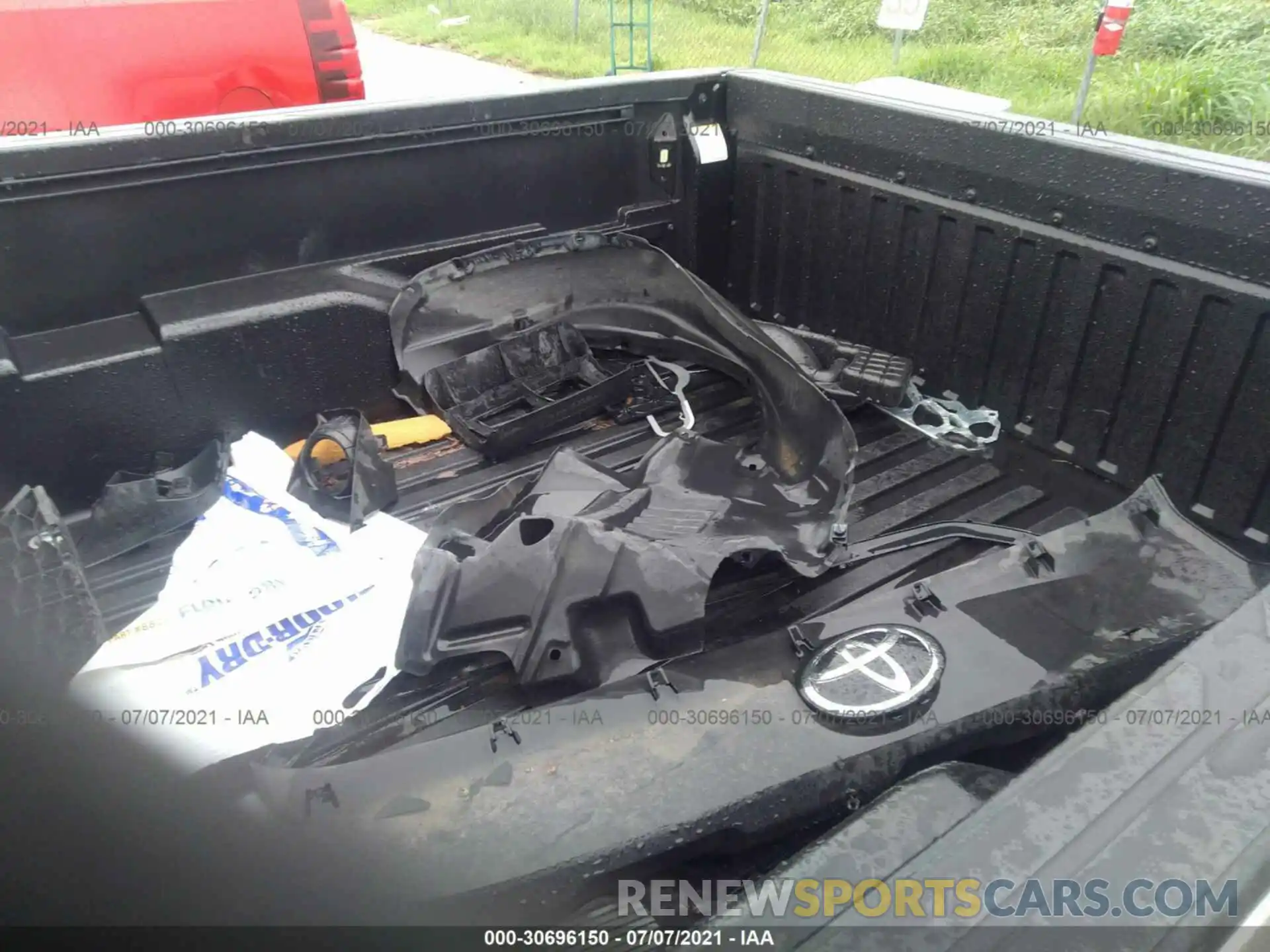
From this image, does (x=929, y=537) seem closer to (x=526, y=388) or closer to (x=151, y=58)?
(x=526, y=388)

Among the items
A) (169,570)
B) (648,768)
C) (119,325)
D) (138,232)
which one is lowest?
(169,570)

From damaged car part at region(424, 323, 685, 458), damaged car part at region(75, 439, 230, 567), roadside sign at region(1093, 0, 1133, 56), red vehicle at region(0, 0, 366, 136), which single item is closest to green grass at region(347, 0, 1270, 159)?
roadside sign at region(1093, 0, 1133, 56)

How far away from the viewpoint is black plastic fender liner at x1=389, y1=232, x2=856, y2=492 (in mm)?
2008

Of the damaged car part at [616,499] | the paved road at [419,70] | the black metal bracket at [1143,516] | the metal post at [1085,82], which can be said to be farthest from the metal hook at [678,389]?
the paved road at [419,70]

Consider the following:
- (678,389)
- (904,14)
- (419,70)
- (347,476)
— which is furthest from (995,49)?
(347,476)

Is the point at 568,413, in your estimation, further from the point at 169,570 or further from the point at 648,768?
the point at 648,768

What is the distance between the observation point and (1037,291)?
5.91 ft

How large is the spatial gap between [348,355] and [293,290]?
0.19 meters

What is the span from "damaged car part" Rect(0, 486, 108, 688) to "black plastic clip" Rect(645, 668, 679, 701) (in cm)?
92

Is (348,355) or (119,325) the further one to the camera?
(348,355)

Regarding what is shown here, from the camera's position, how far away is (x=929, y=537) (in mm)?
1807

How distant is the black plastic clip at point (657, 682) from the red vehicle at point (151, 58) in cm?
279

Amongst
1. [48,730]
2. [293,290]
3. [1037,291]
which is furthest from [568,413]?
[48,730]

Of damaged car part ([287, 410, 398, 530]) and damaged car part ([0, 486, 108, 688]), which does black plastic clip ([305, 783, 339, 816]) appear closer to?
damaged car part ([0, 486, 108, 688])
